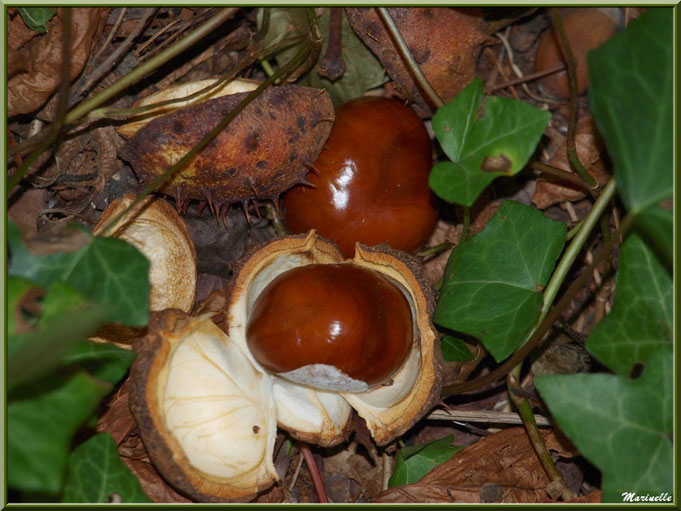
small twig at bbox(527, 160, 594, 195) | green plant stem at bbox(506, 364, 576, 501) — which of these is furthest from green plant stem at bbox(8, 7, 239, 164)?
green plant stem at bbox(506, 364, 576, 501)

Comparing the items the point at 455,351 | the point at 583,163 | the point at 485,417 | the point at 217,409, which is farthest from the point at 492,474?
the point at 583,163

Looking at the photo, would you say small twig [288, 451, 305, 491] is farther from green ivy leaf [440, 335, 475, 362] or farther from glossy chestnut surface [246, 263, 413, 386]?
green ivy leaf [440, 335, 475, 362]

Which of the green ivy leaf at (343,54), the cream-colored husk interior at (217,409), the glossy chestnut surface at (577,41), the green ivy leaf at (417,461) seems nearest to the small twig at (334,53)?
the green ivy leaf at (343,54)

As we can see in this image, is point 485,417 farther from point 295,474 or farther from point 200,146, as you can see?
point 200,146

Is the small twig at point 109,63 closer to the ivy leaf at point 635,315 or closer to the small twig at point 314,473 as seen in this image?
the small twig at point 314,473

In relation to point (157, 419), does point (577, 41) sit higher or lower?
higher

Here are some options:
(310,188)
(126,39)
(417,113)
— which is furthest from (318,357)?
(126,39)
